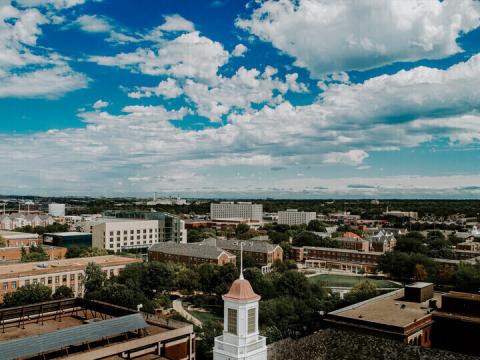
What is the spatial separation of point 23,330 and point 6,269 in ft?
156

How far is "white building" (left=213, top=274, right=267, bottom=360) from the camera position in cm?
2378

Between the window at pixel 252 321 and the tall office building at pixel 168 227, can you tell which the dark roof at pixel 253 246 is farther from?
the window at pixel 252 321

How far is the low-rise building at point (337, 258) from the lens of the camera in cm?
11906

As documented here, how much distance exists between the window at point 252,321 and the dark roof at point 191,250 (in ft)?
256

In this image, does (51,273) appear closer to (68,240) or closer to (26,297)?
(26,297)

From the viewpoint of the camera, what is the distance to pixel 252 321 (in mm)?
24453

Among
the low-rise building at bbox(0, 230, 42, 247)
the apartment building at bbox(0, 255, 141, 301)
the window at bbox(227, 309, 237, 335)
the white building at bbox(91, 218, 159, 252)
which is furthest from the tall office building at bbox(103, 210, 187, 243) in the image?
the window at bbox(227, 309, 237, 335)

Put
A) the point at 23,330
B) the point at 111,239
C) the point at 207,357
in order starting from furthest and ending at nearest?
the point at 111,239 → the point at 207,357 → the point at 23,330

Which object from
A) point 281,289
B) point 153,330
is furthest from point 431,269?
point 153,330

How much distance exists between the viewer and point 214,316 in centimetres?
6625

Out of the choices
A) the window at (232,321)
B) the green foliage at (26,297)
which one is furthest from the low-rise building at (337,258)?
the window at (232,321)

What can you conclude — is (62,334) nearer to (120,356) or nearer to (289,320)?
(120,356)

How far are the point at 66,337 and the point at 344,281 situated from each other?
81846mm

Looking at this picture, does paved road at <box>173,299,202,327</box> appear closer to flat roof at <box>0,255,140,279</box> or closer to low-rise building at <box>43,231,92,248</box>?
flat roof at <box>0,255,140,279</box>
